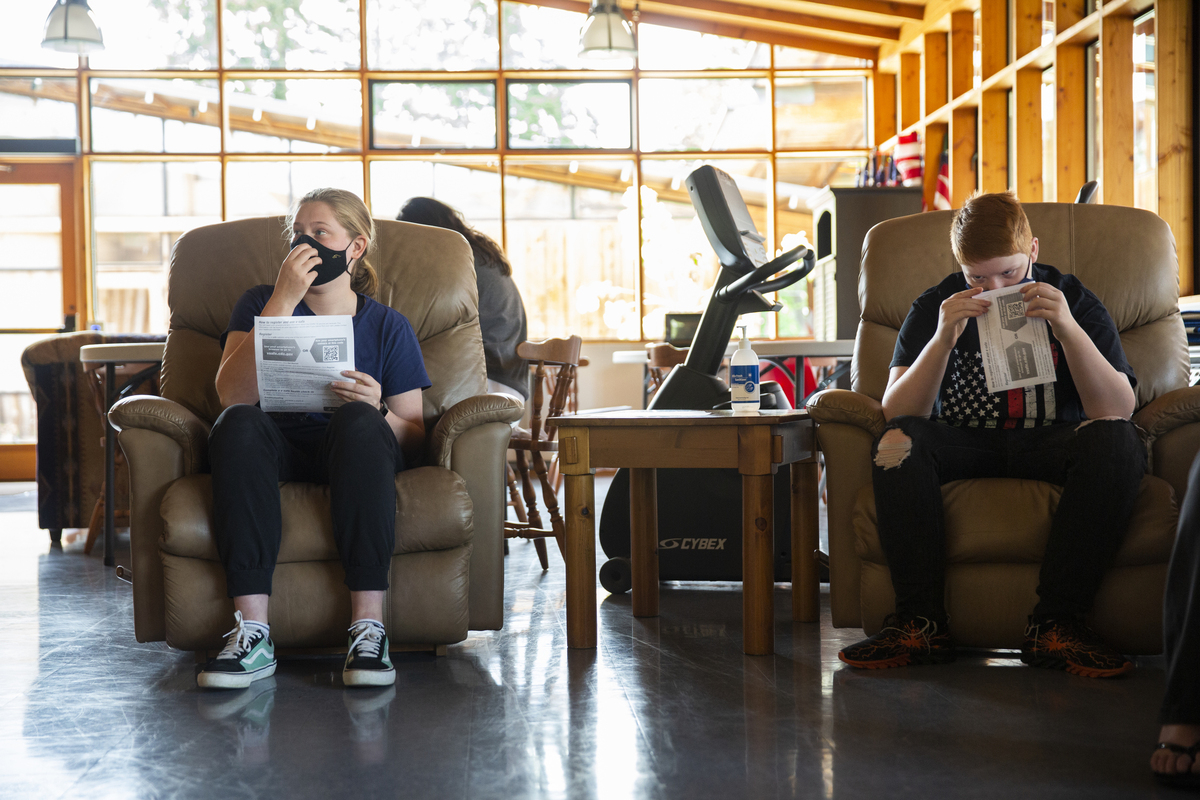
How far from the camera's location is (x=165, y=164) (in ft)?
24.5

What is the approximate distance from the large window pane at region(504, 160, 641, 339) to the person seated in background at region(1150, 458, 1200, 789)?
20.9ft

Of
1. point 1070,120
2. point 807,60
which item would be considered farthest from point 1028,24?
point 807,60

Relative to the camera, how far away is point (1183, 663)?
4.52ft

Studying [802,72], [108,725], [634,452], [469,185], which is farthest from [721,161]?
[108,725]

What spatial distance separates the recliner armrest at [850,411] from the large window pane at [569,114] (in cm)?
585

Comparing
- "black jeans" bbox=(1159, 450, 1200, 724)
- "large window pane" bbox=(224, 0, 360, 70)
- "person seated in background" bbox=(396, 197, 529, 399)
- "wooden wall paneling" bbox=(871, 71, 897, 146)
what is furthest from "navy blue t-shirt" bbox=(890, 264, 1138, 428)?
"large window pane" bbox=(224, 0, 360, 70)

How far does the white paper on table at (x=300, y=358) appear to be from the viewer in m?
2.03

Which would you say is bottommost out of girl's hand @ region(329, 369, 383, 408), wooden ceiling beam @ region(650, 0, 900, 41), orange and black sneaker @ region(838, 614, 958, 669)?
orange and black sneaker @ region(838, 614, 958, 669)

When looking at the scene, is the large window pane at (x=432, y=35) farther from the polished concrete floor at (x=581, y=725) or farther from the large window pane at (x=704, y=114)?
the polished concrete floor at (x=581, y=725)

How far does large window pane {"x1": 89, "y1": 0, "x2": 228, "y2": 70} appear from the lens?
24.3 ft

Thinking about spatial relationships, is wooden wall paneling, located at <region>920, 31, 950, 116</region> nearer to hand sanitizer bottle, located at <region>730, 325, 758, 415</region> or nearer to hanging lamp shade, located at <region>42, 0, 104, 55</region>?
hand sanitizer bottle, located at <region>730, 325, 758, 415</region>

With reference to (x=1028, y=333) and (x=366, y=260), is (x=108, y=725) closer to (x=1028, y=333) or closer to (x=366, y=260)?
(x=366, y=260)

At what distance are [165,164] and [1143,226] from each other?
688cm

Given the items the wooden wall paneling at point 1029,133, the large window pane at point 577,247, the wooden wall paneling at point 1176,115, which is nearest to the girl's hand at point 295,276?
the wooden wall paneling at point 1176,115
